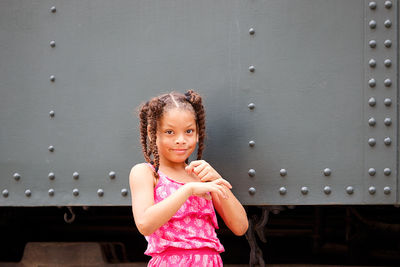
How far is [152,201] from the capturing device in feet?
6.09

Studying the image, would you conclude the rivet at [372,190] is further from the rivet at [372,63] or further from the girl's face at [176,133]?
the girl's face at [176,133]

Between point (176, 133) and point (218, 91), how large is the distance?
1.30 feet

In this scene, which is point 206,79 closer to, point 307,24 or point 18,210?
point 307,24

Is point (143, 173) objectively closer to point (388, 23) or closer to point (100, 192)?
point (100, 192)

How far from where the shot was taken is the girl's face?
1.93 meters

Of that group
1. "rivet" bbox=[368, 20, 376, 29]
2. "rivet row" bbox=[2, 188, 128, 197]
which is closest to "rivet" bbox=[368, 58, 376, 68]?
"rivet" bbox=[368, 20, 376, 29]

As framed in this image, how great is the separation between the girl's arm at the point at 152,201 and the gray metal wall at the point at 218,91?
1.31 feet

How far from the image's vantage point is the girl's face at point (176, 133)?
1.93 meters

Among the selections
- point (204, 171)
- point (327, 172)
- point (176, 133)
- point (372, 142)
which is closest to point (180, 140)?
point (176, 133)

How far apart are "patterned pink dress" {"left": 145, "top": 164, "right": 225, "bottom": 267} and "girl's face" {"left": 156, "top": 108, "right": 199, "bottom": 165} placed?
0.11 m

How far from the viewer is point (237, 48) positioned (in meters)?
2.23

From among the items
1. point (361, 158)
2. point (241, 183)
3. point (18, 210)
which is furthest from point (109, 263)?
point (361, 158)

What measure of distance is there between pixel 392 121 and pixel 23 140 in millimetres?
1683

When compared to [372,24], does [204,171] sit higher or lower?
lower
